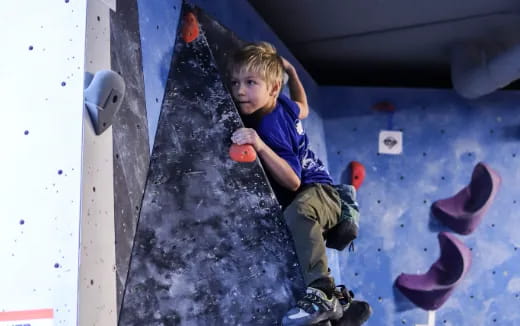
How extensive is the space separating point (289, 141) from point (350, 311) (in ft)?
1.79

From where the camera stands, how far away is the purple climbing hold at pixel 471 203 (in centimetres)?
354

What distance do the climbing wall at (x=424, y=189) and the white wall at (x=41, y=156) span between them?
2283 mm

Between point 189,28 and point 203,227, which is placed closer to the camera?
point 203,227

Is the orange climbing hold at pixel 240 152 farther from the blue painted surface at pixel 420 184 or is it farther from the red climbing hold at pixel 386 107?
the red climbing hold at pixel 386 107

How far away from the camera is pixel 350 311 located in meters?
2.00

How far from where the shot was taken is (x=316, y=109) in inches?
141

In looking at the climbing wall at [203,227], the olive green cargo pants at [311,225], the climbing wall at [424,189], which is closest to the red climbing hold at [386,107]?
the climbing wall at [424,189]

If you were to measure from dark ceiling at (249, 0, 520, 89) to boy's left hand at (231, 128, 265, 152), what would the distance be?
119 cm

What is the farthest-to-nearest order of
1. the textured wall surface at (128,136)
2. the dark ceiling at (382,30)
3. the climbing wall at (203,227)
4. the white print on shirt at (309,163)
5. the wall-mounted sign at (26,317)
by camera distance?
the dark ceiling at (382,30) < the white print on shirt at (309,163) < the climbing wall at (203,227) < the textured wall surface at (128,136) < the wall-mounted sign at (26,317)

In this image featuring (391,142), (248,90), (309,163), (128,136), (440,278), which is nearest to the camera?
(128,136)

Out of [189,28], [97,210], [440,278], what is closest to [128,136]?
[97,210]

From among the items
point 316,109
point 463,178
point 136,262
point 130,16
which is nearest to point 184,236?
point 136,262

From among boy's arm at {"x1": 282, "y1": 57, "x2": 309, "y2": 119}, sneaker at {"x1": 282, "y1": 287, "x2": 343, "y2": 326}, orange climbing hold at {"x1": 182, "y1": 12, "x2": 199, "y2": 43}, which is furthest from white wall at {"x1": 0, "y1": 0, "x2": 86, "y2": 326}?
boy's arm at {"x1": 282, "y1": 57, "x2": 309, "y2": 119}

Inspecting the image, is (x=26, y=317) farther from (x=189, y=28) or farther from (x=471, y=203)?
(x=471, y=203)
